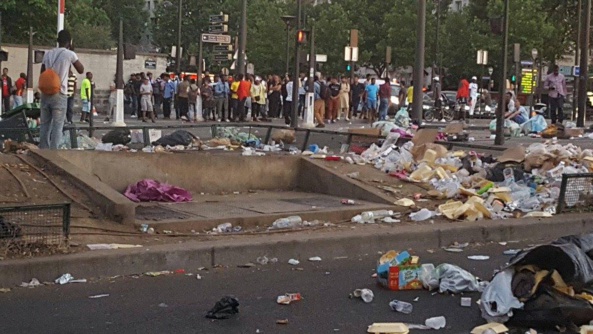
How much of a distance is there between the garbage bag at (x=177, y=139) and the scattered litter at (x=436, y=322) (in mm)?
10433

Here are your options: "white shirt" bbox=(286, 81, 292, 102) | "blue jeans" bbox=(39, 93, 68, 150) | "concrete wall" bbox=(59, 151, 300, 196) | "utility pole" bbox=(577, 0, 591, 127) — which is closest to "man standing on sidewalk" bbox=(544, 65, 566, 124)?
"utility pole" bbox=(577, 0, 591, 127)

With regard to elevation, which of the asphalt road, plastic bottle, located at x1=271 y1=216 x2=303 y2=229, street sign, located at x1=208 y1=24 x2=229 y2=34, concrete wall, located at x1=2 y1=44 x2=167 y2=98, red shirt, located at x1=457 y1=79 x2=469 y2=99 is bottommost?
the asphalt road

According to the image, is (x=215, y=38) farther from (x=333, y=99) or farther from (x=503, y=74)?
(x=503, y=74)

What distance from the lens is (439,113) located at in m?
40.3

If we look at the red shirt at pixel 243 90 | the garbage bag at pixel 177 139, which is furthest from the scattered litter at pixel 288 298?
the red shirt at pixel 243 90

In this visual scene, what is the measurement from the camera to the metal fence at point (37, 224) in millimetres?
8180

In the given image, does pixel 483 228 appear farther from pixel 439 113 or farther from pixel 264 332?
pixel 439 113

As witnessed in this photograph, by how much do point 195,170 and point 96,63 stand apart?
31.6m

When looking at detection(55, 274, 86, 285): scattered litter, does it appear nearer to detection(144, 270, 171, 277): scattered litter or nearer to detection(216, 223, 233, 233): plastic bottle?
detection(144, 270, 171, 277): scattered litter

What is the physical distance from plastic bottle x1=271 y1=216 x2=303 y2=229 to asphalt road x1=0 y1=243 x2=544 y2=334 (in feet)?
5.42

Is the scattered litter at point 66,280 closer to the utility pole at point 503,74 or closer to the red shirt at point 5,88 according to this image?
the utility pole at point 503,74

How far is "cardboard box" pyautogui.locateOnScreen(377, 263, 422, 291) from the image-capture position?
313 inches

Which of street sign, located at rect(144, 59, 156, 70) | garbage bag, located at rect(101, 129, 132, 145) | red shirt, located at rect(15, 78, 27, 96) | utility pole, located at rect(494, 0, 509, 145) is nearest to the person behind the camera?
garbage bag, located at rect(101, 129, 132, 145)

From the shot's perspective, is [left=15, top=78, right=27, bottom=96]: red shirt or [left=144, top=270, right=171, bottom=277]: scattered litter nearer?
[left=144, top=270, right=171, bottom=277]: scattered litter
